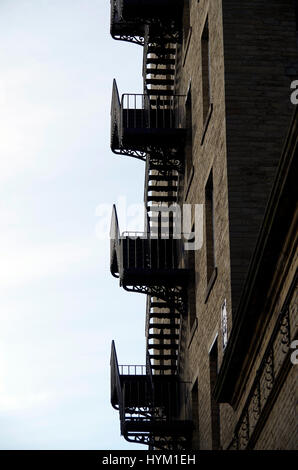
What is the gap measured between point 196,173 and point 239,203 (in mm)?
4964

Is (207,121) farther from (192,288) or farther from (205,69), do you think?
(192,288)

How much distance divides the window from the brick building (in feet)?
0.10

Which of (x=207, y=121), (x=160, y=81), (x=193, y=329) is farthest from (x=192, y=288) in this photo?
(x=160, y=81)

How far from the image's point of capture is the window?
31655 mm

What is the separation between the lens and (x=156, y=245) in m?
34.2

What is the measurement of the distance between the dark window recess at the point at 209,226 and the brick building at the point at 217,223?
3 cm

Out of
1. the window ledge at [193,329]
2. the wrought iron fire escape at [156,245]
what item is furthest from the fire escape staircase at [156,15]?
the window ledge at [193,329]

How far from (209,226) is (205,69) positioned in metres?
3.67

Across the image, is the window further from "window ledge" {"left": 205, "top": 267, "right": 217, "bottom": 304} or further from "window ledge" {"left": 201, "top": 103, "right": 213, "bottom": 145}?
"window ledge" {"left": 205, "top": 267, "right": 217, "bottom": 304}

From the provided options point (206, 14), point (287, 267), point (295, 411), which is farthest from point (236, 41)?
point (295, 411)

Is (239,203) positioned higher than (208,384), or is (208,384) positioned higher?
(239,203)

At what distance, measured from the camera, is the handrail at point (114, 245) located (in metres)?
34.6
